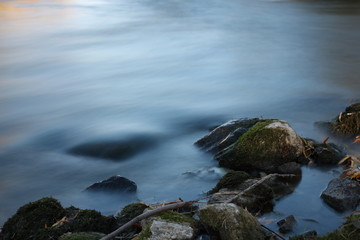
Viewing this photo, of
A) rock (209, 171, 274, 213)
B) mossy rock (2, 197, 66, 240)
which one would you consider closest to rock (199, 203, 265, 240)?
rock (209, 171, 274, 213)

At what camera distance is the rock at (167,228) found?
347 centimetres

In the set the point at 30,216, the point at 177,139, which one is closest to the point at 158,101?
the point at 177,139

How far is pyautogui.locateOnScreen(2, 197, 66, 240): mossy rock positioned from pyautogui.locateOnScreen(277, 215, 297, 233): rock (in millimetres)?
1798

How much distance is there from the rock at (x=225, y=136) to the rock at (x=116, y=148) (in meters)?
0.90

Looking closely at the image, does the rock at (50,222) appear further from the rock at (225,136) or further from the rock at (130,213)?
the rock at (225,136)

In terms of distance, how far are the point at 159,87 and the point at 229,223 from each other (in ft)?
22.6

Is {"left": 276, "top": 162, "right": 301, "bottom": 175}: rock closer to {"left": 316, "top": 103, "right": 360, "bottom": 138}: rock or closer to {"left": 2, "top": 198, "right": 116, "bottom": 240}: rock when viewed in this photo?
{"left": 316, "top": 103, "right": 360, "bottom": 138}: rock

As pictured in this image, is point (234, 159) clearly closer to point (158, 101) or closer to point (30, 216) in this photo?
point (30, 216)

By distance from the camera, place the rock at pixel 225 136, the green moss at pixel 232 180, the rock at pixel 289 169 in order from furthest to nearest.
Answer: the rock at pixel 225 136, the rock at pixel 289 169, the green moss at pixel 232 180

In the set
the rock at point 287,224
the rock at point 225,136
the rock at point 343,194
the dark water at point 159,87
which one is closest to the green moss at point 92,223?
the dark water at point 159,87

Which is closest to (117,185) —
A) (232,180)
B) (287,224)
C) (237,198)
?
(232,180)

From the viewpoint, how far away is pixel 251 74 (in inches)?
433


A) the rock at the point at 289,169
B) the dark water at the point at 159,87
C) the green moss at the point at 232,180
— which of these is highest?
the green moss at the point at 232,180

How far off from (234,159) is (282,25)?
39.7 ft
